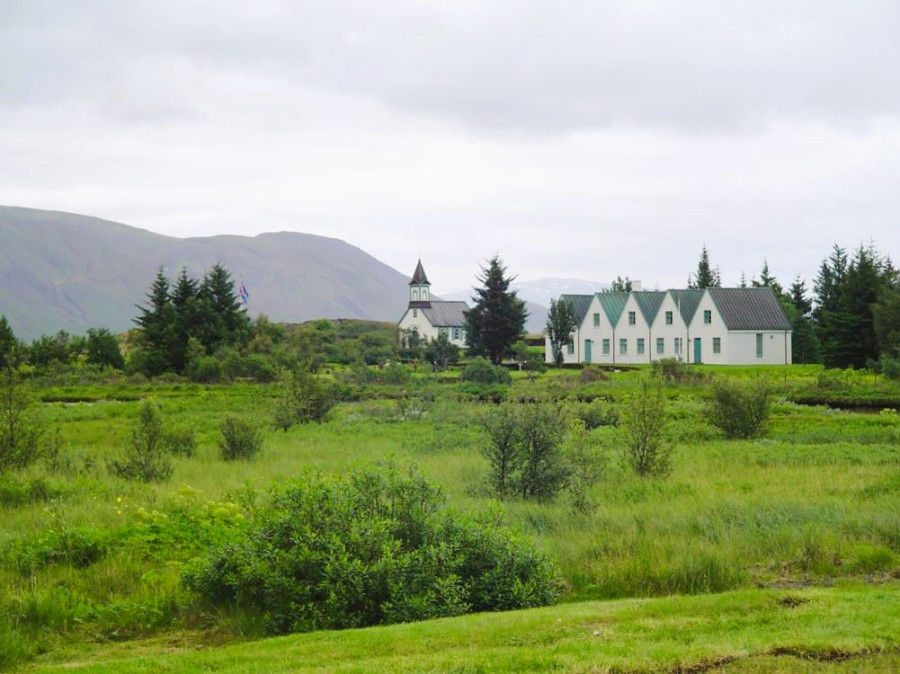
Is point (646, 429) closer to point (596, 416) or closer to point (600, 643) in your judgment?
point (596, 416)

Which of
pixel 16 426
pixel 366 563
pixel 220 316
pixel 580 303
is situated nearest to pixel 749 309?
pixel 580 303

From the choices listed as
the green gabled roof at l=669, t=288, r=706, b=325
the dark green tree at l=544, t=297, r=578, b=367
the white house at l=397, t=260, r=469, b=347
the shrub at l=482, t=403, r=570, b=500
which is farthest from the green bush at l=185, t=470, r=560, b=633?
the white house at l=397, t=260, r=469, b=347

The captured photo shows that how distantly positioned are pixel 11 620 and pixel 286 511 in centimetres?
301

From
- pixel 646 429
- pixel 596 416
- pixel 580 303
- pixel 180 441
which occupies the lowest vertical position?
pixel 180 441

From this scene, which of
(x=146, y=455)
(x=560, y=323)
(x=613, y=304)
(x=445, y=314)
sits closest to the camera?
(x=146, y=455)

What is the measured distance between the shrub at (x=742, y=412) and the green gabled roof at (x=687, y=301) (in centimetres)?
4205

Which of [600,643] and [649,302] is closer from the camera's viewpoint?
[600,643]

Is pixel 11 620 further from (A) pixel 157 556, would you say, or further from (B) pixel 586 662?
(B) pixel 586 662

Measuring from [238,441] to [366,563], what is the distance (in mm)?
14910

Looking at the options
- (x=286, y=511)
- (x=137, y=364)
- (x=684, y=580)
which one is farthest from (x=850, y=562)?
(x=137, y=364)

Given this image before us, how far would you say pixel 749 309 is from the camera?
68.2 metres

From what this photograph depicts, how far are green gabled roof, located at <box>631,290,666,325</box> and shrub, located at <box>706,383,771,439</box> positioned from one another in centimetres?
4413

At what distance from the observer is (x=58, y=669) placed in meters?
8.14

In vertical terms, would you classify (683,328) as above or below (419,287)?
below
